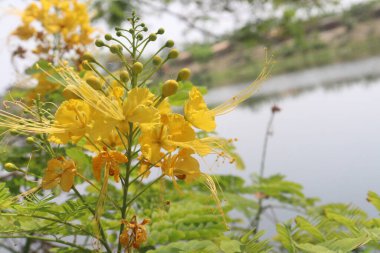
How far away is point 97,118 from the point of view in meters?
0.74

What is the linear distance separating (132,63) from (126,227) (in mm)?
271

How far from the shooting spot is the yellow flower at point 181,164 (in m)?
0.79

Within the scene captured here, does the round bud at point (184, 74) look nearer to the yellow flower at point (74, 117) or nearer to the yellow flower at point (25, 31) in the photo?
the yellow flower at point (74, 117)

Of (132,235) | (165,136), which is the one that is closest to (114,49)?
(165,136)

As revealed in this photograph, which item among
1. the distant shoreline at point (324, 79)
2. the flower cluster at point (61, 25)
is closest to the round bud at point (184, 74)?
the flower cluster at point (61, 25)

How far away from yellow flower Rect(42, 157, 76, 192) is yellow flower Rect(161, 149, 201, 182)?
0.15m

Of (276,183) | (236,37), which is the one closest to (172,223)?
(276,183)

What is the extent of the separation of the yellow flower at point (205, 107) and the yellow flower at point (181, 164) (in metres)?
0.06

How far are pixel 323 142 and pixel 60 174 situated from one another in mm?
2952

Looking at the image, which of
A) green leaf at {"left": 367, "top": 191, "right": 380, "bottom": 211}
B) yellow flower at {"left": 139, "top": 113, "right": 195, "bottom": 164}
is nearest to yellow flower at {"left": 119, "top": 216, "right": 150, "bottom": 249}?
yellow flower at {"left": 139, "top": 113, "right": 195, "bottom": 164}

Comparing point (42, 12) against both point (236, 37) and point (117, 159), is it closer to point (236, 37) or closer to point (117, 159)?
point (117, 159)

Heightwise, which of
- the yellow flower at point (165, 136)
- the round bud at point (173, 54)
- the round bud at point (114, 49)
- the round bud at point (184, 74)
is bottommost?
the yellow flower at point (165, 136)

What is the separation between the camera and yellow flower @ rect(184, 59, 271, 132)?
81cm

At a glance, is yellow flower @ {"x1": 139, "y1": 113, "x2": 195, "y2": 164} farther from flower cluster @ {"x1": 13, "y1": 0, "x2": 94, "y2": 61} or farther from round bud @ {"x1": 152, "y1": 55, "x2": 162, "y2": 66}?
flower cluster @ {"x1": 13, "y1": 0, "x2": 94, "y2": 61}
